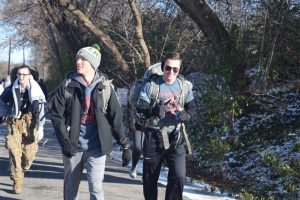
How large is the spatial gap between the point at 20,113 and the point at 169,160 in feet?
8.73

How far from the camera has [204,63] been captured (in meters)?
11.8

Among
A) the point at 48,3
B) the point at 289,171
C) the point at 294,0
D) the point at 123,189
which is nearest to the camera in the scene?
the point at 123,189

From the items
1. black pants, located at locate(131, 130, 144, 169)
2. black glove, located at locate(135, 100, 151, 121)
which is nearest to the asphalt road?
black pants, located at locate(131, 130, 144, 169)

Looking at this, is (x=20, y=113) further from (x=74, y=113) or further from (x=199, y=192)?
(x=199, y=192)

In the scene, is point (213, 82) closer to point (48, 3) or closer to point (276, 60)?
point (276, 60)

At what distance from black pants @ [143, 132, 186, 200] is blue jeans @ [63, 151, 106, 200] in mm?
764

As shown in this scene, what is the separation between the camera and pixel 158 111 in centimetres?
562

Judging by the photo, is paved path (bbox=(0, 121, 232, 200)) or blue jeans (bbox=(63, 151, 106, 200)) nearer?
blue jeans (bbox=(63, 151, 106, 200))

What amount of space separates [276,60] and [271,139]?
2.04 metres

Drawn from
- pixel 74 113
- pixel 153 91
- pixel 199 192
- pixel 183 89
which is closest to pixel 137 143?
pixel 153 91

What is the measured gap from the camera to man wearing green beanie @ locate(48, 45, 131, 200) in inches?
197

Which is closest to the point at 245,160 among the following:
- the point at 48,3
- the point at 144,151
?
the point at 144,151

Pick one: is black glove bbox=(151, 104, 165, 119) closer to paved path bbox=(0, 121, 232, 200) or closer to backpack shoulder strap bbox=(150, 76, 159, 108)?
backpack shoulder strap bbox=(150, 76, 159, 108)

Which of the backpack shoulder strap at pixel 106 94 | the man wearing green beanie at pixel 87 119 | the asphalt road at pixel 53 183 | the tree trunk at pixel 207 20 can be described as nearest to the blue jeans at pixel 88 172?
the man wearing green beanie at pixel 87 119
